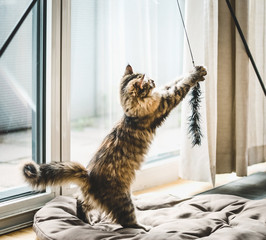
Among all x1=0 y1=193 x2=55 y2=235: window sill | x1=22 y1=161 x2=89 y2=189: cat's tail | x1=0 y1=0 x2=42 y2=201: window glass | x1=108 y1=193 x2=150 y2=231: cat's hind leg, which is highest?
x1=0 y1=0 x2=42 y2=201: window glass

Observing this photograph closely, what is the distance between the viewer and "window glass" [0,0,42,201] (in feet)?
5.74

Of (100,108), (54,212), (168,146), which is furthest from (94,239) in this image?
(168,146)

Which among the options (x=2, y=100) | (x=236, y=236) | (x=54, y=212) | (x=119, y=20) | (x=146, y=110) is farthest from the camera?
(x=119, y=20)

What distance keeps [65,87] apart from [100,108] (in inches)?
14.8

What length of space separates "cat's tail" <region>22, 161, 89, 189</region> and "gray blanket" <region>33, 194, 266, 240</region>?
7.3 inches

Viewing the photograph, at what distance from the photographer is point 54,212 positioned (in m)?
1.61

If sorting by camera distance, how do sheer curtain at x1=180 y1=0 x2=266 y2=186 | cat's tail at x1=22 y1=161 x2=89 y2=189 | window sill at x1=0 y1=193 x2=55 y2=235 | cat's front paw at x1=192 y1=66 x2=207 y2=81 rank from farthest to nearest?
sheer curtain at x1=180 y1=0 x2=266 y2=186 < window sill at x1=0 y1=193 x2=55 y2=235 < cat's front paw at x1=192 y1=66 x2=207 y2=81 < cat's tail at x1=22 y1=161 x2=89 y2=189

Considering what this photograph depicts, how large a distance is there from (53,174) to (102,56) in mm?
925

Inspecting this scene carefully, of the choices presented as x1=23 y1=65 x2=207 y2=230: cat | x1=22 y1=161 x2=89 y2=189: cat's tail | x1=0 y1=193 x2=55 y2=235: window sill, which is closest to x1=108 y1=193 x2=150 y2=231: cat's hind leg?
x1=23 y1=65 x2=207 y2=230: cat

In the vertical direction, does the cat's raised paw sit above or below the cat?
above

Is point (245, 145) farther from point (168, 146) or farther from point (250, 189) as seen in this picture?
point (168, 146)

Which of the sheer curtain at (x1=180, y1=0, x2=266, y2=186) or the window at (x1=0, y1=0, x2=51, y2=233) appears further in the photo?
the sheer curtain at (x1=180, y1=0, x2=266, y2=186)

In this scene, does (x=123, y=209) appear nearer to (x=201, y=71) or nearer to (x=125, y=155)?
(x=125, y=155)

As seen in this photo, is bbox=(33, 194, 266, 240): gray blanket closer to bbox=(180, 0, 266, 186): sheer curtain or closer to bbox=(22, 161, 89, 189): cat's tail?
bbox=(22, 161, 89, 189): cat's tail
